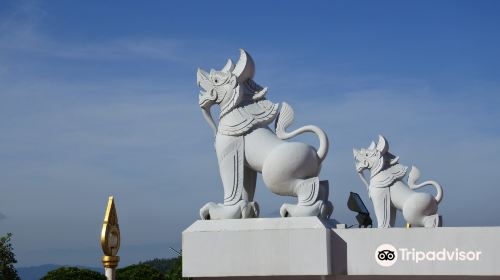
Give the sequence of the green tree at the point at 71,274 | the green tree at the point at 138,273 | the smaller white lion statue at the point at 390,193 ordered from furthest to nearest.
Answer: the green tree at the point at 138,273 → the green tree at the point at 71,274 → the smaller white lion statue at the point at 390,193

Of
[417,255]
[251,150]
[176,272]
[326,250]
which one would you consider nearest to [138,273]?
[176,272]

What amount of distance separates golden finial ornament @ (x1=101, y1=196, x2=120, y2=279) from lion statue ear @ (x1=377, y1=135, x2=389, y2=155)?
679 centimetres

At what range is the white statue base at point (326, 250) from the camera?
39.9 ft

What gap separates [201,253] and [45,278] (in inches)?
595

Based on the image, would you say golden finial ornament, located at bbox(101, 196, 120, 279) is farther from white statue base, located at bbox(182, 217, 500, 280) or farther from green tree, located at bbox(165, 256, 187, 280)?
green tree, located at bbox(165, 256, 187, 280)

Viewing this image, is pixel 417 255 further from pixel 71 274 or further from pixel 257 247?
pixel 71 274

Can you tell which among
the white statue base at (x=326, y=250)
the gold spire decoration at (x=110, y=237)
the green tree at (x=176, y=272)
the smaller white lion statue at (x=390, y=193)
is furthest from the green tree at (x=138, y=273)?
the white statue base at (x=326, y=250)

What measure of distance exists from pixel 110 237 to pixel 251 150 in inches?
96.9

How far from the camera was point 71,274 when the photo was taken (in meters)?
26.9

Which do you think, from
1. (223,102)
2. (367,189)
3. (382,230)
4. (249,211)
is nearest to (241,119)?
(223,102)

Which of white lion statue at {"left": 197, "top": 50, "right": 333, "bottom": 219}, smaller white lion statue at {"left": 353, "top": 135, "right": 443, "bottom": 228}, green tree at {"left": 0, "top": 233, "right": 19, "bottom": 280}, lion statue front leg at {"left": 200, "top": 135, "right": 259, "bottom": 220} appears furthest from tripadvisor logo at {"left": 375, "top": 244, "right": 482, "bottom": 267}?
green tree at {"left": 0, "top": 233, "right": 19, "bottom": 280}

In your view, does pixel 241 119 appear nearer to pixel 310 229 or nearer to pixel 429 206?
pixel 310 229

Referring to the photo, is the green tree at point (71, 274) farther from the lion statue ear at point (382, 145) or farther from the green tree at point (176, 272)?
the lion statue ear at point (382, 145)

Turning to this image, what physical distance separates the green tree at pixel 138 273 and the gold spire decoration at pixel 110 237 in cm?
1682
